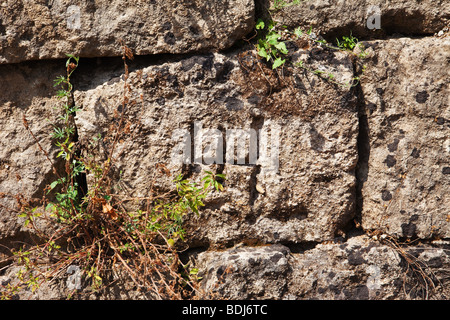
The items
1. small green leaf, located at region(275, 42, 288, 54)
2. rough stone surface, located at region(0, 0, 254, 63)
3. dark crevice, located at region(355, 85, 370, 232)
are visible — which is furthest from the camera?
dark crevice, located at region(355, 85, 370, 232)

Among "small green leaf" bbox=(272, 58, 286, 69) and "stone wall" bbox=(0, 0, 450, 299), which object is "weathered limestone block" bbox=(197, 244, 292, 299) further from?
"small green leaf" bbox=(272, 58, 286, 69)

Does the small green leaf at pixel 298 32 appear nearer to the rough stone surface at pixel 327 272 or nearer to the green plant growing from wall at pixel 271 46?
the green plant growing from wall at pixel 271 46

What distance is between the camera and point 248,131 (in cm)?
258

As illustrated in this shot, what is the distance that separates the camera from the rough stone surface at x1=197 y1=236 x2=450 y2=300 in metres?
2.49

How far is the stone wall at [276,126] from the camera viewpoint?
2.50m

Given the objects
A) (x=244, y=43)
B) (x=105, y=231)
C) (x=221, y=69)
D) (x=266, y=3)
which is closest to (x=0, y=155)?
(x=105, y=231)

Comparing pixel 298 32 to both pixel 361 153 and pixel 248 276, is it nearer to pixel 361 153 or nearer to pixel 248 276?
pixel 361 153

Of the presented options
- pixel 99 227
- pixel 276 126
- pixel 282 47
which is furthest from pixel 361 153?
pixel 99 227

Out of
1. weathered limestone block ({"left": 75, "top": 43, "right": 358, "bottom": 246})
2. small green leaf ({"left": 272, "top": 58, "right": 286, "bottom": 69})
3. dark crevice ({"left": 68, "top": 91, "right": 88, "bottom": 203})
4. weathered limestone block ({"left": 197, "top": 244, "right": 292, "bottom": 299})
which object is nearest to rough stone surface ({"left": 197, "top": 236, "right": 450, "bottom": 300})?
weathered limestone block ({"left": 197, "top": 244, "right": 292, "bottom": 299})

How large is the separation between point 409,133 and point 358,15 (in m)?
0.72

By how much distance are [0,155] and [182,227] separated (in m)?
1.06

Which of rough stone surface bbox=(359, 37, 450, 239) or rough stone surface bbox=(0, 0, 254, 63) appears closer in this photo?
rough stone surface bbox=(0, 0, 254, 63)

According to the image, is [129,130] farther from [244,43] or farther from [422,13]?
[422,13]

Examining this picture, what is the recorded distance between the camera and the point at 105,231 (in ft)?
8.38
